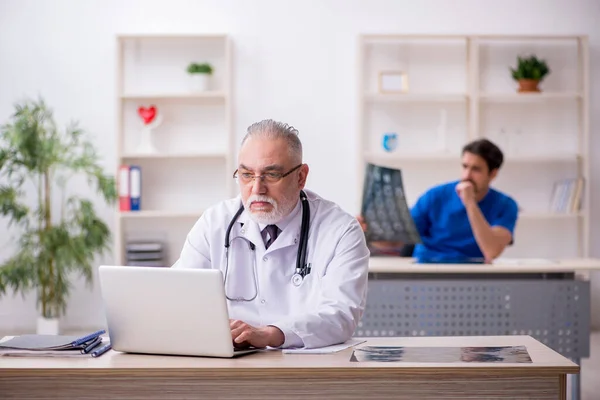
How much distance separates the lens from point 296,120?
6.46 metres

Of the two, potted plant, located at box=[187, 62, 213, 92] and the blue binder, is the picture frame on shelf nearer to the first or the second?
potted plant, located at box=[187, 62, 213, 92]

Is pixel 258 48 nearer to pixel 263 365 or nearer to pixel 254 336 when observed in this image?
pixel 254 336

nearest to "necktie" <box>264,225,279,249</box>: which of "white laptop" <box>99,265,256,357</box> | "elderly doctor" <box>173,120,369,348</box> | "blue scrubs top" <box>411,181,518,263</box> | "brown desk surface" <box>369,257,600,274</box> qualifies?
"elderly doctor" <box>173,120,369,348</box>

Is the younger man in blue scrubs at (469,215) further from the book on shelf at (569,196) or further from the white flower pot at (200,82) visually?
the white flower pot at (200,82)

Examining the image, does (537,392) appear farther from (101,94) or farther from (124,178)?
(101,94)

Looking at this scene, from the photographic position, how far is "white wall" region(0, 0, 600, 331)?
6.44 m

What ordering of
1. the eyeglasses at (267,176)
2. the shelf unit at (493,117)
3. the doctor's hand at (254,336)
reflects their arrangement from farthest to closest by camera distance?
the shelf unit at (493,117)
the eyeglasses at (267,176)
the doctor's hand at (254,336)

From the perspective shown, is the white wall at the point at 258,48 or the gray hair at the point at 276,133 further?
the white wall at the point at 258,48

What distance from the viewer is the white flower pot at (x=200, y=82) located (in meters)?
6.23

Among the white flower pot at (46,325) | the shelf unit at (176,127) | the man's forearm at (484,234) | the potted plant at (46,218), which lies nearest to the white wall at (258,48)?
the shelf unit at (176,127)

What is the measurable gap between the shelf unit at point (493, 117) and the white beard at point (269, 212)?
12.5ft

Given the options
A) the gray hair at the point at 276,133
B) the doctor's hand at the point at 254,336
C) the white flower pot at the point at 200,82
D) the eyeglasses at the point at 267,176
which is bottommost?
the doctor's hand at the point at 254,336

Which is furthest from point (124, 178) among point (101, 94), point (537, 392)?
point (537, 392)

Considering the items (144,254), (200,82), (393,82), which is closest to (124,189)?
(144,254)
